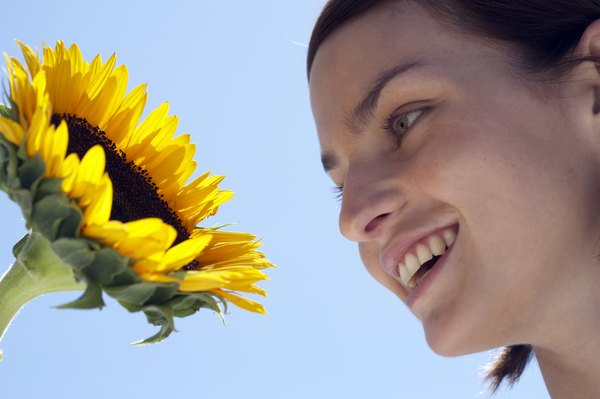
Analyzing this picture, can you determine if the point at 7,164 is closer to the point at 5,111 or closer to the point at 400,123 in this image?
the point at 5,111

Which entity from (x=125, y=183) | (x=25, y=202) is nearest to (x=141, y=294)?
(x=25, y=202)

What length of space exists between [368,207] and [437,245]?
0.19 metres

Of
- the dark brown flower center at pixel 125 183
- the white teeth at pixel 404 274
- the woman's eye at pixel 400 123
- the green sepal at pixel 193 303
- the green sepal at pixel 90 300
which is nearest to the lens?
the green sepal at pixel 90 300

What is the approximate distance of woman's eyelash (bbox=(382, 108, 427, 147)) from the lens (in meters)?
1.77

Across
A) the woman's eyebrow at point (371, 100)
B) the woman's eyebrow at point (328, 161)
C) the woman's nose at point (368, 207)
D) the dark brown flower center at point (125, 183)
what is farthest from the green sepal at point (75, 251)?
the woman's eyebrow at point (328, 161)

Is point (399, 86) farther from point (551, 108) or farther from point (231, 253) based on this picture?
point (231, 253)

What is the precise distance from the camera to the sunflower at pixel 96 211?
1.08 meters

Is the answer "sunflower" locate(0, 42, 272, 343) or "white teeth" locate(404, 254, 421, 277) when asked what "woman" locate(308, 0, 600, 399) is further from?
"sunflower" locate(0, 42, 272, 343)

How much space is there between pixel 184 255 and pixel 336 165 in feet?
3.04

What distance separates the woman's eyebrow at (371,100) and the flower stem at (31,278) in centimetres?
84

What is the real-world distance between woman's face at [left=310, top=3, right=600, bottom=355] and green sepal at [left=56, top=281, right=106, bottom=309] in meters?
0.77

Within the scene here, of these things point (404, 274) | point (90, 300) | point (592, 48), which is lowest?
point (90, 300)

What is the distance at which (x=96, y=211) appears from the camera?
1072 mm

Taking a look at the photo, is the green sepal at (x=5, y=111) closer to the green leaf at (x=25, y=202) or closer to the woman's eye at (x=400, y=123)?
the green leaf at (x=25, y=202)
